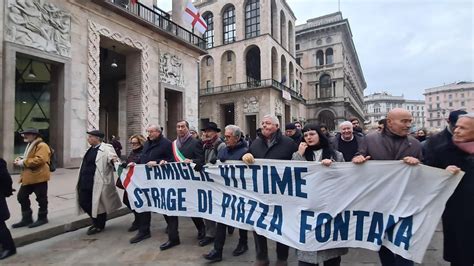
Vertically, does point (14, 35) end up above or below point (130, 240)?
above

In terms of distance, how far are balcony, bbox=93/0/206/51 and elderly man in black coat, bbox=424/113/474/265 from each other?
1480 centimetres

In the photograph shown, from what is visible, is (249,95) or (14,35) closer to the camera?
(14,35)

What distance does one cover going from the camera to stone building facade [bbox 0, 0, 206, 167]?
1071 centimetres

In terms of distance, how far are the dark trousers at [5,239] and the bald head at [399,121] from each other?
501 cm

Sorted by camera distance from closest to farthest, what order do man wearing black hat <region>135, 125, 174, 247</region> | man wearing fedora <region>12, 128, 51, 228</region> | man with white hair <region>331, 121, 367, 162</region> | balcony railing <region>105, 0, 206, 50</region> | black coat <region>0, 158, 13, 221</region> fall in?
black coat <region>0, 158, 13, 221</region>
man wearing black hat <region>135, 125, 174, 247</region>
man wearing fedora <region>12, 128, 51, 228</region>
man with white hair <region>331, 121, 367, 162</region>
balcony railing <region>105, 0, 206, 50</region>

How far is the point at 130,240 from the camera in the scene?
474 centimetres

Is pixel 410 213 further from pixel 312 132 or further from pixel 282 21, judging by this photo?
pixel 282 21

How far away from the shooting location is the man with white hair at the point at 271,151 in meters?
3.73

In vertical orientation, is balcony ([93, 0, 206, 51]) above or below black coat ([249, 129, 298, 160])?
above

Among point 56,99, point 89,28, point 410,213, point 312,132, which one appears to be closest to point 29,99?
point 56,99

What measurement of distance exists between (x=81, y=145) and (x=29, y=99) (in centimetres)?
291

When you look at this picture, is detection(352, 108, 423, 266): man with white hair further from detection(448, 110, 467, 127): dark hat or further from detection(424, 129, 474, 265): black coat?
detection(448, 110, 467, 127): dark hat

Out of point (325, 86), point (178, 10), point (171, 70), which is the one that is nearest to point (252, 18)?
point (178, 10)

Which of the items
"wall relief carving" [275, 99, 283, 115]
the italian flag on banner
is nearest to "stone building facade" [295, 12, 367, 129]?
"wall relief carving" [275, 99, 283, 115]
